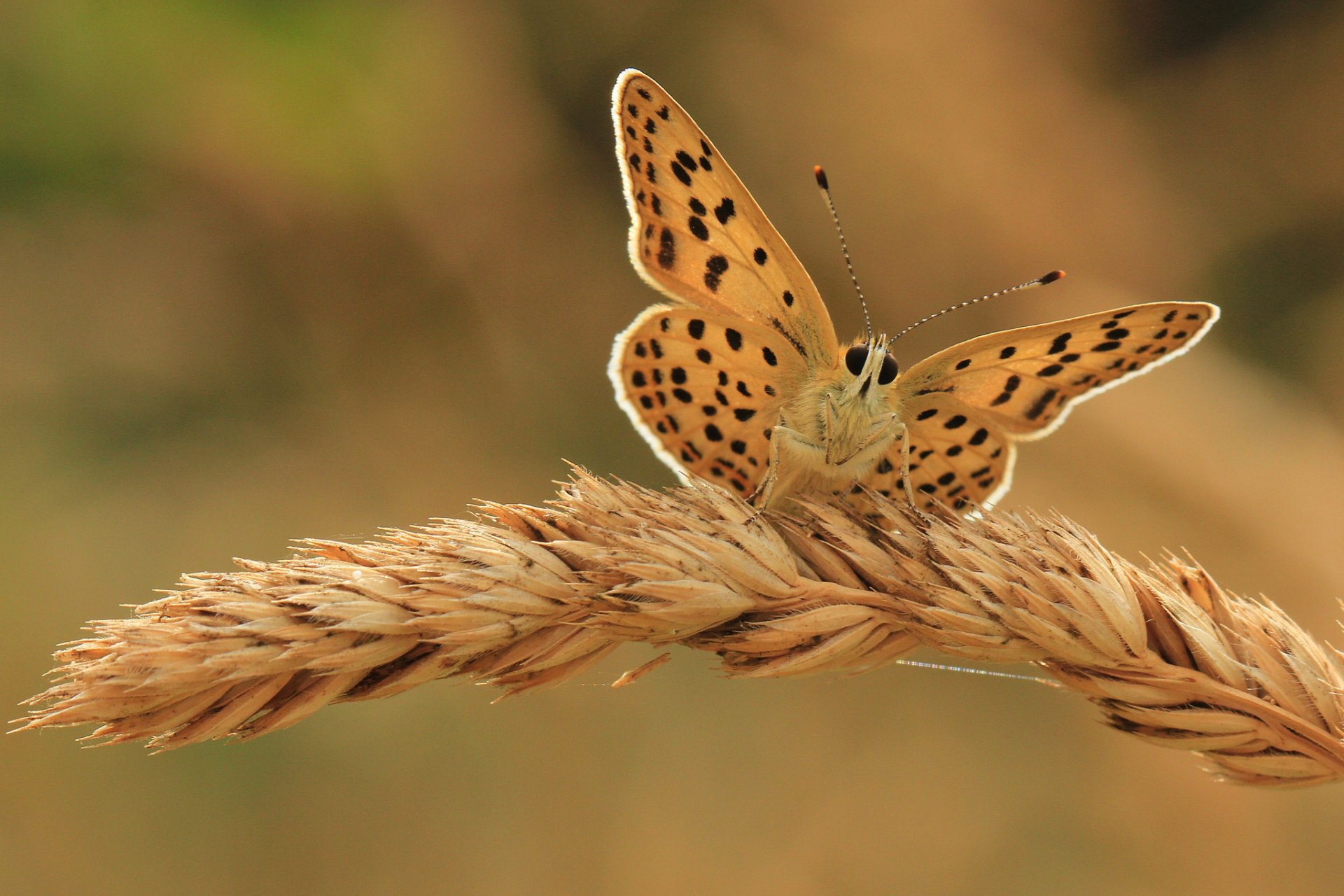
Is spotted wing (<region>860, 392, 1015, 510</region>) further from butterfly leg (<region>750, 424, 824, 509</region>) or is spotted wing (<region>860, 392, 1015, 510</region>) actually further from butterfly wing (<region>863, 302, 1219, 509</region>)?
butterfly leg (<region>750, 424, 824, 509</region>)

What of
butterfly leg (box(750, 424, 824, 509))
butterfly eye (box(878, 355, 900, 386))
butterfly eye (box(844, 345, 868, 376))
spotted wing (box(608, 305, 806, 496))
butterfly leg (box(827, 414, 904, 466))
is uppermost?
spotted wing (box(608, 305, 806, 496))

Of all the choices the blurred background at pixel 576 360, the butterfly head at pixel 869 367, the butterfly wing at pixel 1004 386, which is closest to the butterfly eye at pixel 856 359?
the butterfly head at pixel 869 367

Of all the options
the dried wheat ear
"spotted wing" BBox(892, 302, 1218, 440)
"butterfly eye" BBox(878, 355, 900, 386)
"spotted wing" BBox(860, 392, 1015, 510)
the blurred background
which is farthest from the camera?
the blurred background

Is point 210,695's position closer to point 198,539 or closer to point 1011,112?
point 198,539

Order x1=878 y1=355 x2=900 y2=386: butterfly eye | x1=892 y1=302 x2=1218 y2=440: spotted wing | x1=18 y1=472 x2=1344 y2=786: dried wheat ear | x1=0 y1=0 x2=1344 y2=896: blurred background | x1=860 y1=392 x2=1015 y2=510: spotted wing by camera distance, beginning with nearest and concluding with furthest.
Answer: x1=18 y1=472 x2=1344 y2=786: dried wheat ear, x1=892 y1=302 x2=1218 y2=440: spotted wing, x1=878 y1=355 x2=900 y2=386: butterfly eye, x1=860 y1=392 x2=1015 y2=510: spotted wing, x1=0 y1=0 x2=1344 y2=896: blurred background

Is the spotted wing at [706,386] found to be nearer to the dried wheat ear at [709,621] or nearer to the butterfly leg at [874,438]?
the butterfly leg at [874,438]

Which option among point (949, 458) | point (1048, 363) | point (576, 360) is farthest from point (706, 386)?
point (576, 360)

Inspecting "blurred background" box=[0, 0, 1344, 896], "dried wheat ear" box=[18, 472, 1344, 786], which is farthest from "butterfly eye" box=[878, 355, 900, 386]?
"blurred background" box=[0, 0, 1344, 896]
